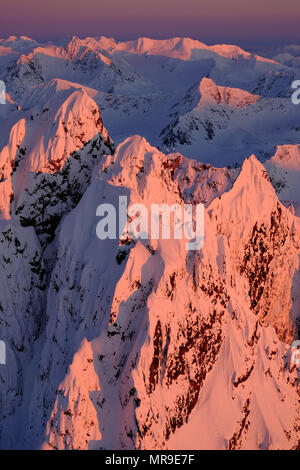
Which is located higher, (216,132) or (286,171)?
(216,132)

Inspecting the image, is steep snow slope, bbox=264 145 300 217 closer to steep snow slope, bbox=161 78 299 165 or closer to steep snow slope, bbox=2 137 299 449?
steep snow slope, bbox=161 78 299 165

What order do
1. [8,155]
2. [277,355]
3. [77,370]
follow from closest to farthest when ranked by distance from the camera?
1. [77,370]
2. [8,155]
3. [277,355]

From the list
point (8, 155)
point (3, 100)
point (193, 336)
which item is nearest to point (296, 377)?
point (193, 336)

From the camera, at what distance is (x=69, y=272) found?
38469 millimetres

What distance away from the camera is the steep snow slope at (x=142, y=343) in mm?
36031

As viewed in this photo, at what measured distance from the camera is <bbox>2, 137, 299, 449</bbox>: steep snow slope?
3603 cm

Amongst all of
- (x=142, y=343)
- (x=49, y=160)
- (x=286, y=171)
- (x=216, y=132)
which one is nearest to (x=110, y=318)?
(x=142, y=343)

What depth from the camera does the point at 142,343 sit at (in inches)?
1421

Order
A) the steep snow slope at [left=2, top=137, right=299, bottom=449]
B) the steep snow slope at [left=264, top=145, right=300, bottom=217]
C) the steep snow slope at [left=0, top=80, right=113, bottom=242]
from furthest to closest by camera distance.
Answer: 1. the steep snow slope at [left=264, top=145, right=300, bottom=217]
2. the steep snow slope at [left=0, top=80, right=113, bottom=242]
3. the steep snow slope at [left=2, top=137, right=299, bottom=449]

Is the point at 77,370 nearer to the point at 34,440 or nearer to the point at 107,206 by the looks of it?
the point at 34,440

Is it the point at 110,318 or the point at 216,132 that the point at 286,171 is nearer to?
the point at 216,132

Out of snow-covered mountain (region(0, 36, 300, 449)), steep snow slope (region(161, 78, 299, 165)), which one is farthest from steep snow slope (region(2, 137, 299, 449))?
steep snow slope (region(161, 78, 299, 165))

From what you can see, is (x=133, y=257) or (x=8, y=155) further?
(x=8, y=155)
